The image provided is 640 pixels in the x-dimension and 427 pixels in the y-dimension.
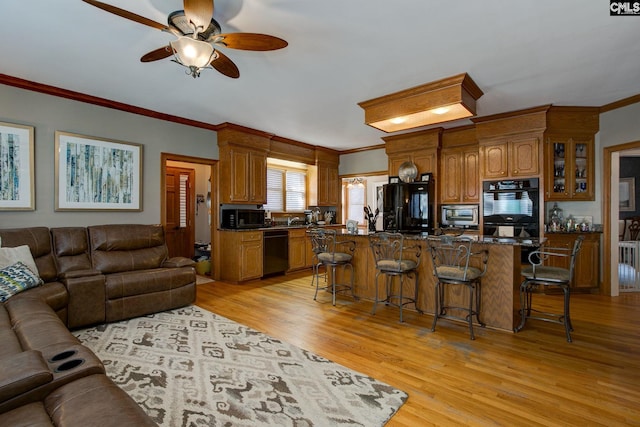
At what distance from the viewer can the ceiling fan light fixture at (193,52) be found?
6.91ft

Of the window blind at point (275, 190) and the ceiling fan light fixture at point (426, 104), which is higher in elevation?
the ceiling fan light fixture at point (426, 104)

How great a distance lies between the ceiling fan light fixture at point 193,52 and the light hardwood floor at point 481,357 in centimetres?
248

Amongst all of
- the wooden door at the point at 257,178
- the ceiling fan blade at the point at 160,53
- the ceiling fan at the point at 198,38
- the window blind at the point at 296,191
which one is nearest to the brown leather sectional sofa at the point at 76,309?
the wooden door at the point at 257,178

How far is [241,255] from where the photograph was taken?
5.26 meters

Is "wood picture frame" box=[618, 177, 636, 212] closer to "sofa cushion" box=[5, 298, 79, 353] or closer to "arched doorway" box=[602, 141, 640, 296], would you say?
"arched doorway" box=[602, 141, 640, 296]

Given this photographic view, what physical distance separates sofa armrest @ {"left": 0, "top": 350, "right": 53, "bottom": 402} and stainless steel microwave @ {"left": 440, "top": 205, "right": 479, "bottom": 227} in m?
5.67

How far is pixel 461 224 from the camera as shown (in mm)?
5617

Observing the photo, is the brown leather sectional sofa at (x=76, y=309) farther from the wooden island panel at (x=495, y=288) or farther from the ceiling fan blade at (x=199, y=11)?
the wooden island panel at (x=495, y=288)

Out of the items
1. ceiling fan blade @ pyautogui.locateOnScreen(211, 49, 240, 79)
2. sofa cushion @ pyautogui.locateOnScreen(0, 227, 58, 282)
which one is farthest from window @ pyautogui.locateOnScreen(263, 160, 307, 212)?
ceiling fan blade @ pyautogui.locateOnScreen(211, 49, 240, 79)

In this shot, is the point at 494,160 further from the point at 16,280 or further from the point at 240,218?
the point at 16,280

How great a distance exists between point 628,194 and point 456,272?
25.8 ft

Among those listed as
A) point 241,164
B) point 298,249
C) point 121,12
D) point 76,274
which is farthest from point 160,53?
point 298,249

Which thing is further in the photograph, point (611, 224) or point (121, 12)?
point (611, 224)

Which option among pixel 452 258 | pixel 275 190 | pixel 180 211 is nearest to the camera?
pixel 452 258
